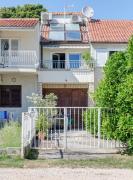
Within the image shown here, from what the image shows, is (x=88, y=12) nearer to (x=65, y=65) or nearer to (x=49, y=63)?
(x=65, y=65)

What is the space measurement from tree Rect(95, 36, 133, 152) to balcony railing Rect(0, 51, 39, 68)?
16.0 m

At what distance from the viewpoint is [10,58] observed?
31.8 metres

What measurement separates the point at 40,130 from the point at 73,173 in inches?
264

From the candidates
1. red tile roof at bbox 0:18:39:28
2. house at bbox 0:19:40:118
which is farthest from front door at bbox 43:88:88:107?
red tile roof at bbox 0:18:39:28

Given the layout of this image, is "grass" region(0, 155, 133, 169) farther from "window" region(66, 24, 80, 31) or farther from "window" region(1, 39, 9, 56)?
"window" region(66, 24, 80, 31)

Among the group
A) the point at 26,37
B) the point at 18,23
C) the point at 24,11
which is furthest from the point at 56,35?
the point at 24,11

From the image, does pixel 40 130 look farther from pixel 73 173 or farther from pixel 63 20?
pixel 63 20

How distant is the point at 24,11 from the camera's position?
192ft

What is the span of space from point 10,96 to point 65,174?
22007mm

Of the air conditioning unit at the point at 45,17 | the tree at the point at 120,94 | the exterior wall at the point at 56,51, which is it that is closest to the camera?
the tree at the point at 120,94

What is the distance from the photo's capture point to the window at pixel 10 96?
32875mm

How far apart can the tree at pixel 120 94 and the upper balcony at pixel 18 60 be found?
1592 centimetres

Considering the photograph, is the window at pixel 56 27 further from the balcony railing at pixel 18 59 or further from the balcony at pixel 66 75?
the balcony railing at pixel 18 59

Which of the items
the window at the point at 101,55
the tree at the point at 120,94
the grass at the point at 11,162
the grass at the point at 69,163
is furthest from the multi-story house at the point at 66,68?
the grass at the point at 69,163
